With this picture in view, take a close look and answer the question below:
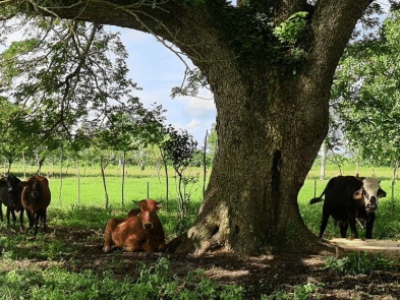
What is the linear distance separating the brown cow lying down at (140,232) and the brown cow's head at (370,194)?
432 centimetres

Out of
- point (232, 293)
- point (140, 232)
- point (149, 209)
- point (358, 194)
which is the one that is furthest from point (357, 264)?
point (140, 232)

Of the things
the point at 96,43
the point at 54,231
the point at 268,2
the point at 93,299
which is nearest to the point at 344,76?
the point at 268,2

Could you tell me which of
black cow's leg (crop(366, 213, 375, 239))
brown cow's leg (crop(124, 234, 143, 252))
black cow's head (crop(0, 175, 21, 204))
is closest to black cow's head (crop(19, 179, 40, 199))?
black cow's head (crop(0, 175, 21, 204))

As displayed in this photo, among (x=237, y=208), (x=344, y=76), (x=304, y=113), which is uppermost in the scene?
(x=344, y=76)

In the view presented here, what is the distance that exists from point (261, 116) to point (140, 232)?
10.8 feet

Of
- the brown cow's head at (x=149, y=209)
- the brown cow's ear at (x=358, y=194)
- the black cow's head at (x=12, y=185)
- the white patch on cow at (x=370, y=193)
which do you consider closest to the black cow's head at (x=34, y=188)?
the black cow's head at (x=12, y=185)

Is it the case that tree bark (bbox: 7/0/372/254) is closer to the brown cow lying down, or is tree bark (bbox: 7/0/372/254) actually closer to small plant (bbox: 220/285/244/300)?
the brown cow lying down

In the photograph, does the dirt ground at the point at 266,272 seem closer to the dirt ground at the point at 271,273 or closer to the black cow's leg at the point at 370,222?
the dirt ground at the point at 271,273

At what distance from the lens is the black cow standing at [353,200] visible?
10.6 m

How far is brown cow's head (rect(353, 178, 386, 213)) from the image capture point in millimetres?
10547

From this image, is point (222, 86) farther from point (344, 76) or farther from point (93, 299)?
point (344, 76)

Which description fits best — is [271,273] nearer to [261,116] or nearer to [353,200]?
[261,116]

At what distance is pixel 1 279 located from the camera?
23.5ft

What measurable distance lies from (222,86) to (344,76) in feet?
23.9
